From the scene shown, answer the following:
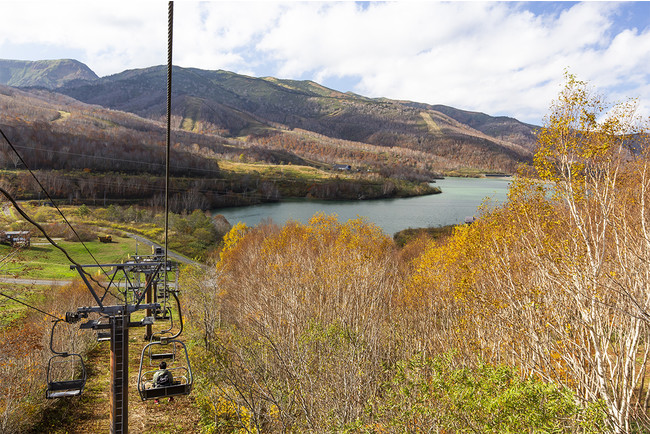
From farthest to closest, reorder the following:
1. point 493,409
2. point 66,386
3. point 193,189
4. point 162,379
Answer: point 193,189, point 162,379, point 66,386, point 493,409

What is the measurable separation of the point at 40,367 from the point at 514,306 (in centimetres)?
2182

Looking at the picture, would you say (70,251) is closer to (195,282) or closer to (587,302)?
(195,282)

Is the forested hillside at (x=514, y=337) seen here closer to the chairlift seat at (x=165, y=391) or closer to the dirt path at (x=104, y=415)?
the dirt path at (x=104, y=415)

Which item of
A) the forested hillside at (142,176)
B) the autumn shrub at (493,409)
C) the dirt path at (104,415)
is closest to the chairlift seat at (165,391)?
the autumn shrub at (493,409)

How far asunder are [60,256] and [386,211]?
6654 cm

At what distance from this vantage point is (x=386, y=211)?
9225 cm

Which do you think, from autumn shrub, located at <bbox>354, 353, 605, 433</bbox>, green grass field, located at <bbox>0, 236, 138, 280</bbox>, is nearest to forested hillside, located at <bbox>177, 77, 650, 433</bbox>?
autumn shrub, located at <bbox>354, 353, 605, 433</bbox>

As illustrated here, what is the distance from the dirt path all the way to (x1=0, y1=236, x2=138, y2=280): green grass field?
2379 cm

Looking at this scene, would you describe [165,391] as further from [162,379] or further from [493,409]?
[493,409]

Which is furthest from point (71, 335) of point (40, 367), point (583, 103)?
point (583, 103)

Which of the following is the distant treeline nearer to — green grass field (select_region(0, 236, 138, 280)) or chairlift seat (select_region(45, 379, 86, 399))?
green grass field (select_region(0, 236, 138, 280))

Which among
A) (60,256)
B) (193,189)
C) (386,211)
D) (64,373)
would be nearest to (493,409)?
(64,373)

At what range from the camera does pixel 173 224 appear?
2729 inches

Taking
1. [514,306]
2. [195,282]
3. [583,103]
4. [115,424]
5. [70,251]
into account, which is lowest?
[70,251]
